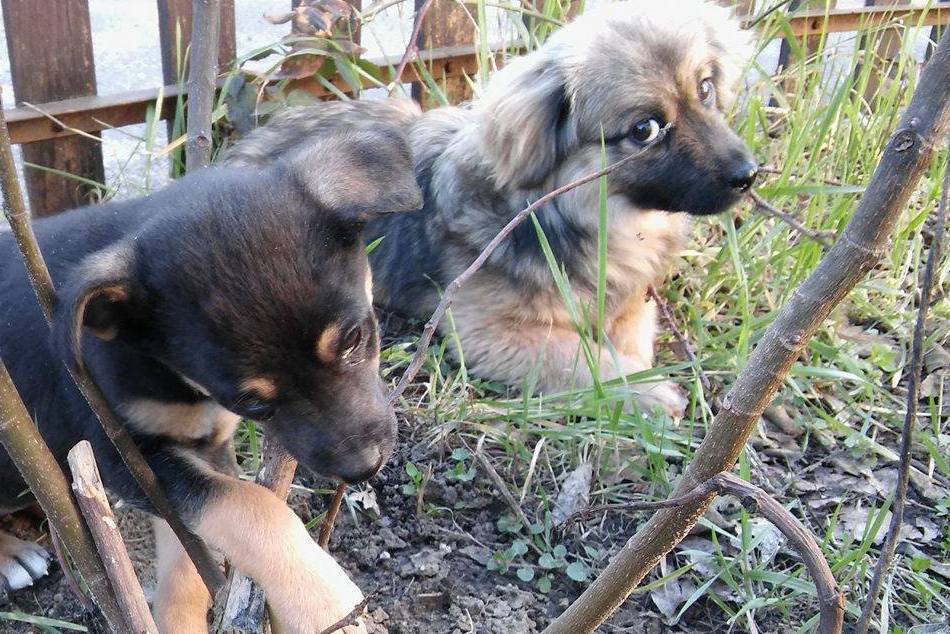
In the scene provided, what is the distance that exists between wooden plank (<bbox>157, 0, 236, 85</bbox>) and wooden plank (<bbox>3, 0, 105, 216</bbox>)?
352 mm

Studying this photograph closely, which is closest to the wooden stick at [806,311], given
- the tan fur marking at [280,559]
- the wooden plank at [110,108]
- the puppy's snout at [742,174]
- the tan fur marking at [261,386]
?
the tan fur marking at [280,559]

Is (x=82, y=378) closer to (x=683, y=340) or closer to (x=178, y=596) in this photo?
(x=178, y=596)

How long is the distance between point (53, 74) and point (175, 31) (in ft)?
1.87

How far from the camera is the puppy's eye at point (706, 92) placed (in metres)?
3.40

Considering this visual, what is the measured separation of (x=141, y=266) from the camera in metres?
1.92

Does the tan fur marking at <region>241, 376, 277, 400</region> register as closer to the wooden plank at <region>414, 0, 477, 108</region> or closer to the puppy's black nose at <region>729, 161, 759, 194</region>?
the puppy's black nose at <region>729, 161, 759, 194</region>

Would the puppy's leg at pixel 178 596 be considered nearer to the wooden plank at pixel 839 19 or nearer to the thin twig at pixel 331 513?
the thin twig at pixel 331 513

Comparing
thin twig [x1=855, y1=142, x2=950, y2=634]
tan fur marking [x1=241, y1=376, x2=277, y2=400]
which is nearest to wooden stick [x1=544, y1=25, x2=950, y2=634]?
thin twig [x1=855, y1=142, x2=950, y2=634]

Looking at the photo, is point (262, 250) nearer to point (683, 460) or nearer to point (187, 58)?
point (683, 460)

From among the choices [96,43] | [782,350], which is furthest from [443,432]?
[96,43]

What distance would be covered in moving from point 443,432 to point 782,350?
5.45 feet

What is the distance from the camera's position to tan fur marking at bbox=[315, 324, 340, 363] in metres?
1.94

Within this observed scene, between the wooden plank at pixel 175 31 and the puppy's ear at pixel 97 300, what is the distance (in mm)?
2569

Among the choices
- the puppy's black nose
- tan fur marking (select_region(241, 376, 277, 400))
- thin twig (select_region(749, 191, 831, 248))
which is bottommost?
tan fur marking (select_region(241, 376, 277, 400))
